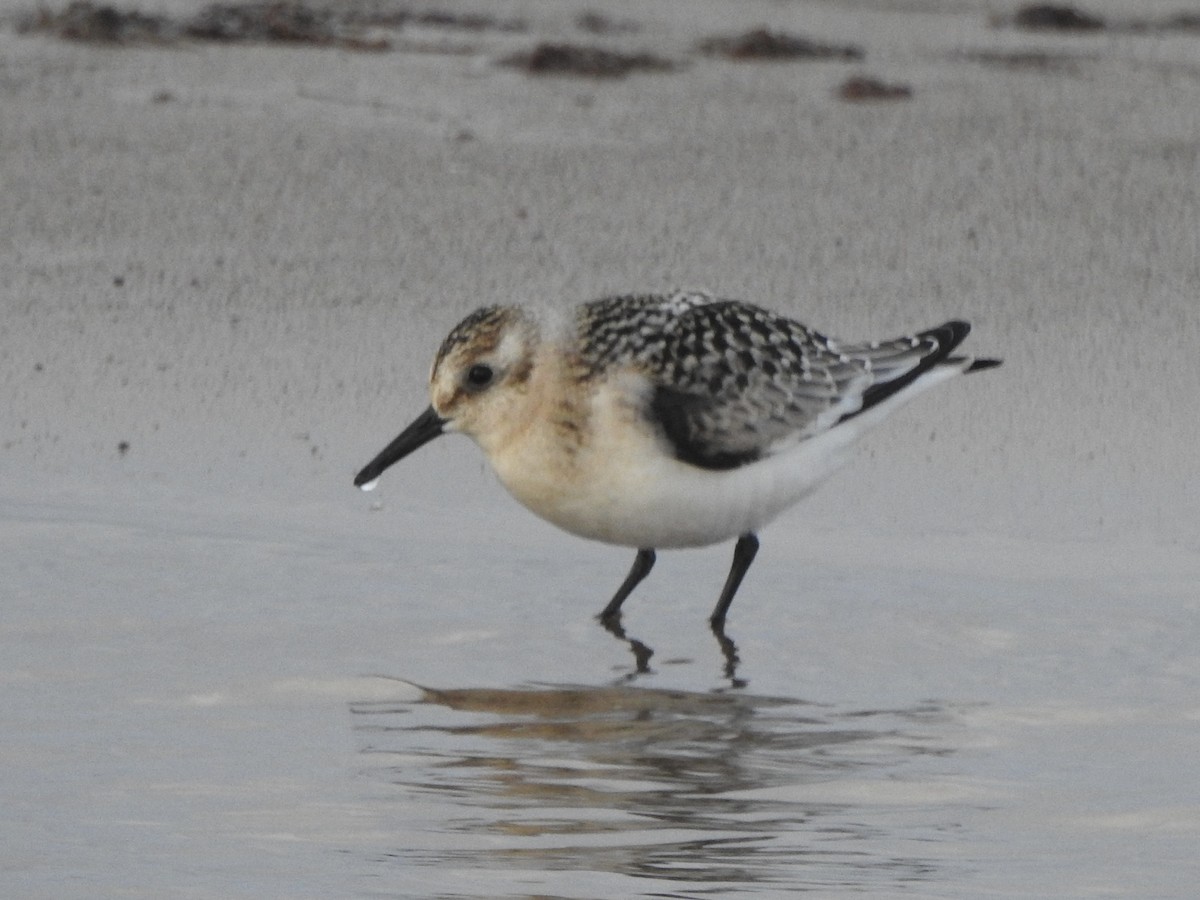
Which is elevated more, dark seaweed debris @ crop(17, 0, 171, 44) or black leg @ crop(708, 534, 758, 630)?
dark seaweed debris @ crop(17, 0, 171, 44)

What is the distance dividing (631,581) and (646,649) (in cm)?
35

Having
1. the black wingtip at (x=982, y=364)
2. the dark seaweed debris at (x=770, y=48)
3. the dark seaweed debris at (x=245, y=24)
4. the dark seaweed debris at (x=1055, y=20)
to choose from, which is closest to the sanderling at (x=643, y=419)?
the black wingtip at (x=982, y=364)

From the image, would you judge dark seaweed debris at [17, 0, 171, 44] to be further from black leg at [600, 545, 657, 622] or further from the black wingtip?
black leg at [600, 545, 657, 622]

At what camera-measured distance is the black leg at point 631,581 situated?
5.90 metres

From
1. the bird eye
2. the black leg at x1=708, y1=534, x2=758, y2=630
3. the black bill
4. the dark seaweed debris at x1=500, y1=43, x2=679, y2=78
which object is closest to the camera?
the black leg at x1=708, y1=534, x2=758, y2=630

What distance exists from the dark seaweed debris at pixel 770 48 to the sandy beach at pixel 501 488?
0.12 m

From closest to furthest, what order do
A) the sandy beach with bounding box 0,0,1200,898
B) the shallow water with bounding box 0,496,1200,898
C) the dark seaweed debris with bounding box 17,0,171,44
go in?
the shallow water with bounding box 0,496,1200,898 → the sandy beach with bounding box 0,0,1200,898 → the dark seaweed debris with bounding box 17,0,171,44

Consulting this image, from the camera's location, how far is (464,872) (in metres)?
4.16

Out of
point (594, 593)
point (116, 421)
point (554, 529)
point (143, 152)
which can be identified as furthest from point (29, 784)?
point (143, 152)

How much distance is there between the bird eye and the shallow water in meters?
0.46

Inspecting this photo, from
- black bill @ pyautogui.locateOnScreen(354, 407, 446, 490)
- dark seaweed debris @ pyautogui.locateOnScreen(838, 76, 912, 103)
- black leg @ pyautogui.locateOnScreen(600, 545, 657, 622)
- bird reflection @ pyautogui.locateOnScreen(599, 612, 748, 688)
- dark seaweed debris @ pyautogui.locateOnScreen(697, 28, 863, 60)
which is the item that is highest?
dark seaweed debris @ pyautogui.locateOnScreen(697, 28, 863, 60)

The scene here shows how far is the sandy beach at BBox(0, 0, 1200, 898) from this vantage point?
14.8 ft

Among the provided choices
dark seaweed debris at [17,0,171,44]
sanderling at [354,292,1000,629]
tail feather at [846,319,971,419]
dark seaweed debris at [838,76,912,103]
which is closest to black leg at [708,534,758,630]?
sanderling at [354,292,1000,629]

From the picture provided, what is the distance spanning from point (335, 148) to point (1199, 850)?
625 cm
